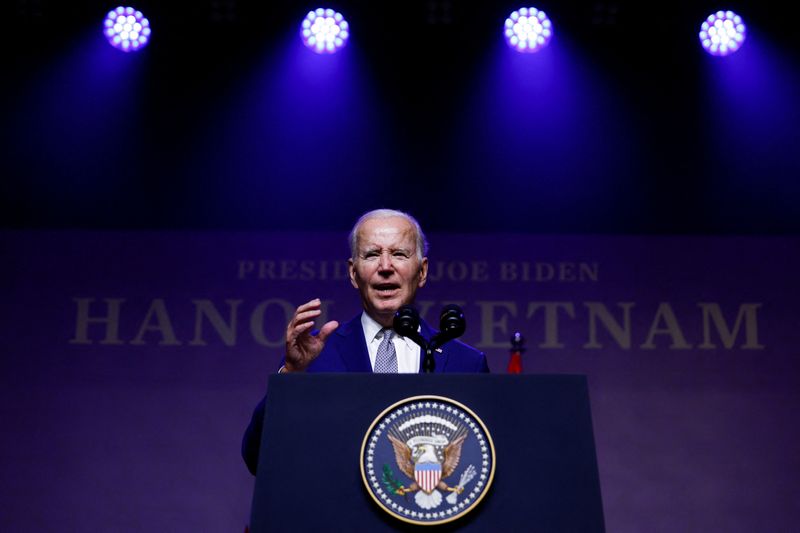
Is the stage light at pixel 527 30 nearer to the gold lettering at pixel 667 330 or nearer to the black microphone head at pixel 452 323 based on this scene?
the gold lettering at pixel 667 330

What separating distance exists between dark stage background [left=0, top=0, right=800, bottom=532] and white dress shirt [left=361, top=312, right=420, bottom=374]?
2.12 m

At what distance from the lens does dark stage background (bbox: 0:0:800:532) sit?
4.59 meters

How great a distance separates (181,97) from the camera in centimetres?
489

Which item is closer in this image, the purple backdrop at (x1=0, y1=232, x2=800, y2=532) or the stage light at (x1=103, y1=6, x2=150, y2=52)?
the purple backdrop at (x1=0, y1=232, x2=800, y2=532)

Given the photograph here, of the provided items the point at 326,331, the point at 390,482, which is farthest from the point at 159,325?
the point at 390,482

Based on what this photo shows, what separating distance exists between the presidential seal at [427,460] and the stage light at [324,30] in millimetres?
3560

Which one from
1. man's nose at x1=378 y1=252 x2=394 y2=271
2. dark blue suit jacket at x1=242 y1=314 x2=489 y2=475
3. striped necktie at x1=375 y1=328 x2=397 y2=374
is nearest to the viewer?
dark blue suit jacket at x1=242 y1=314 x2=489 y2=475

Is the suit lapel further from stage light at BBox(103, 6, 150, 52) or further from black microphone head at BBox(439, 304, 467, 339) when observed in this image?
stage light at BBox(103, 6, 150, 52)

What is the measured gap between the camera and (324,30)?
4871 millimetres

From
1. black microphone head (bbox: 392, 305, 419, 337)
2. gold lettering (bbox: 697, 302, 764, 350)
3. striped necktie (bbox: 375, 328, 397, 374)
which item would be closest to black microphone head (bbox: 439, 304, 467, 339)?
black microphone head (bbox: 392, 305, 419, 337)

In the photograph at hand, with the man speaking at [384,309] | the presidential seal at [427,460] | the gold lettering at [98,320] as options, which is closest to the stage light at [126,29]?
the gold lettering at [98,320]

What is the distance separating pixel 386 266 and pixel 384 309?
115 mm

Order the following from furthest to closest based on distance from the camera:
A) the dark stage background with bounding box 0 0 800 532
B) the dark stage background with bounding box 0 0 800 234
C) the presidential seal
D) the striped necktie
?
the dark stage background with bounding box 0 0 800 234 < the dark stage background with bounding box 0 0 800 532 < the striped necktie < the presidential seal

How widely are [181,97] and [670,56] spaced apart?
8.27 feet
